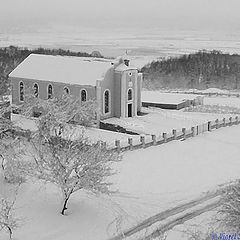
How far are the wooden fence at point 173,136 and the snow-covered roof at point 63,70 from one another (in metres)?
7.61

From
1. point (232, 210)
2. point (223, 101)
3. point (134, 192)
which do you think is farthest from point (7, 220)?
point (223, 101)

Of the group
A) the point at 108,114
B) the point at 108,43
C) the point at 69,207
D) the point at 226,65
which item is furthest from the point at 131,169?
the point at 108,43

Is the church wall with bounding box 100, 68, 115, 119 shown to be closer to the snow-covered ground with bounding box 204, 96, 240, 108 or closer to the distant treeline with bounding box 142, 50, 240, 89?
the snow-covered ground with bounding box 204, 96, 240, 108

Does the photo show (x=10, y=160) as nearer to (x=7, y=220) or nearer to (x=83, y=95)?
(x=7, y=220)

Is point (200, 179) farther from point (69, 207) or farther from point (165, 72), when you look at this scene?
point (165, 72)

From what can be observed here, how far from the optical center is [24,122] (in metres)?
37.6

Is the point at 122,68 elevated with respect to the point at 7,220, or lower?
elevated

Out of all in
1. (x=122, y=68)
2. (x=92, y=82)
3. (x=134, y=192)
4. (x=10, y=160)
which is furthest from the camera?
(x=122, y=68)

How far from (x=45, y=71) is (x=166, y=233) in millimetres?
23478

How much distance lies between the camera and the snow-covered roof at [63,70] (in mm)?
38500

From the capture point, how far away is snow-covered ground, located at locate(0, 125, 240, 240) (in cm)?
2098

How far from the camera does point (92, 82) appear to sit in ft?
124

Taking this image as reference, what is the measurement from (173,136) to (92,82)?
7.92 meters

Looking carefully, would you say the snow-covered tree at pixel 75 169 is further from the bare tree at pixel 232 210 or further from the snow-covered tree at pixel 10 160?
the bare tree at pixel 232 210
